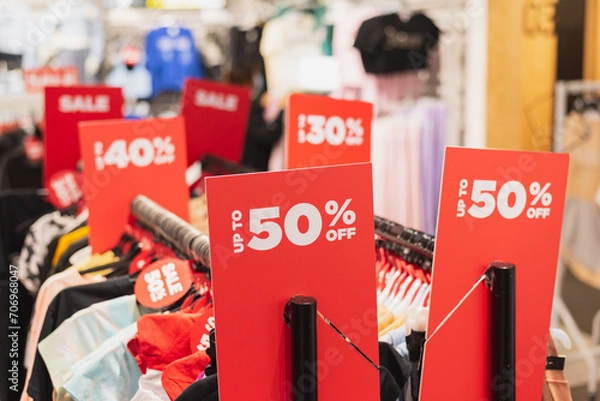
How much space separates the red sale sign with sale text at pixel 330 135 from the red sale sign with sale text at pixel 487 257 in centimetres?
82

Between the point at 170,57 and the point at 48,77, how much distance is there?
1608mm

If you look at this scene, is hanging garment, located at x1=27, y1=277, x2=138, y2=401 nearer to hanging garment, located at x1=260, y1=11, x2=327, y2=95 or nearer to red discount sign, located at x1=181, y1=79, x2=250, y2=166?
red discount sign, located at x1=181, y1=79, x2=250, y2=166

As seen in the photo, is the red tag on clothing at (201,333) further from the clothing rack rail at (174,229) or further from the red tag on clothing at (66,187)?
the red tag on clothing at (66,187)

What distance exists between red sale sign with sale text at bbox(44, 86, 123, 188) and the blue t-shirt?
296 cm

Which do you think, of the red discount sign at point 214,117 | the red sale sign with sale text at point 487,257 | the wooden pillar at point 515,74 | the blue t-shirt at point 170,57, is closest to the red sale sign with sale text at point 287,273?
the red sale sign with sale text at point 487,257

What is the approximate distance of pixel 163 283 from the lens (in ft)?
5.07

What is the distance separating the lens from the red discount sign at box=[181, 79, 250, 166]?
2.88 metres

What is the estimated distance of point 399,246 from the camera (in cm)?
158

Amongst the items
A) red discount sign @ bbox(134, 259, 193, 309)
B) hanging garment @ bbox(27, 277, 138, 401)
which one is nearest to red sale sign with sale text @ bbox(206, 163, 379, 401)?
red discount sign @ bbox(134, 259, 193, 309)

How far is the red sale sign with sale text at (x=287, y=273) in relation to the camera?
39.9 inches

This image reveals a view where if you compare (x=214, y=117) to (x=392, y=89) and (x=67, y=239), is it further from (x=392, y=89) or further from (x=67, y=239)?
(x=392, y=89)

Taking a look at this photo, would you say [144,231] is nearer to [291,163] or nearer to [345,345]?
[291,163]

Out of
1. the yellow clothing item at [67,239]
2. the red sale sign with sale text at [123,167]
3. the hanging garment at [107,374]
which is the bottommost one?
the hanging garment at [107,374]

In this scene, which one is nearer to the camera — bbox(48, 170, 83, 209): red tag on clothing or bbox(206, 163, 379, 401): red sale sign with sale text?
bbox(206, 163, 379, 401): red sale sign with sale text
